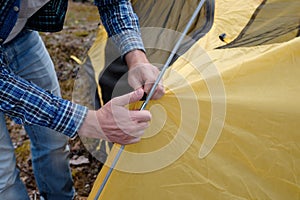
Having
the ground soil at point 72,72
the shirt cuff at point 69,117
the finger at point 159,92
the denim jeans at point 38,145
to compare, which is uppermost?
the shirt cuff at point 69,117

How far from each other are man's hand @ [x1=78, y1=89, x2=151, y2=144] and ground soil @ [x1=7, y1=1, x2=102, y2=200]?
2.68 ft

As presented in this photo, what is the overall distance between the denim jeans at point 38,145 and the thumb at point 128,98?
15.7 inches

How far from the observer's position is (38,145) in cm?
139

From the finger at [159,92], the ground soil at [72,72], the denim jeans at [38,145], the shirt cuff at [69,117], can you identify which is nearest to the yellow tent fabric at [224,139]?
the finger at [159,92]

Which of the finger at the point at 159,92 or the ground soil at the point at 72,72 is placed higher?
the finger at the point at 159,92

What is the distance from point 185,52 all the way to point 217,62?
5.9 inches

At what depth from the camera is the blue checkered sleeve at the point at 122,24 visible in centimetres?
114

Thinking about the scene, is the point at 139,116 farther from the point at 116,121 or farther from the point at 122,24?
the point at 122,24

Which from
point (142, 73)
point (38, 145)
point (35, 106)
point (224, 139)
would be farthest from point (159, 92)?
point (38, 145)

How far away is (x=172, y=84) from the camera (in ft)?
3.43

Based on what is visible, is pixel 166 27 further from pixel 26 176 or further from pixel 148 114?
pixel 26 176

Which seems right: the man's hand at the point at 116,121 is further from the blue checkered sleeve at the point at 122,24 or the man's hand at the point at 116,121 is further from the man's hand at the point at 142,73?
the blue checkered sleeve at the point at 122,24

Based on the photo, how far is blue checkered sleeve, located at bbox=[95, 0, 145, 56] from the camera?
1145mm

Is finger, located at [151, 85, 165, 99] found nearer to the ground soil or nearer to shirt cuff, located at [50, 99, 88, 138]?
shirt cuff, located at [50, 99, 88, 138]
